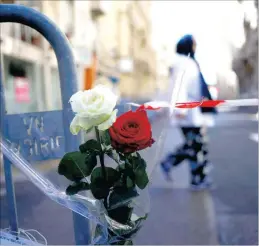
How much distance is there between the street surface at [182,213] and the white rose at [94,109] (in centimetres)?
42

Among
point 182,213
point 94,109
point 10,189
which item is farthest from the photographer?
point 182,213

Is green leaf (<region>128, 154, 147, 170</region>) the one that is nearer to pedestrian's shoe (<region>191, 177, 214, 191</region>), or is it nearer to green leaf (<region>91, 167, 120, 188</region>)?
green leaf (<region>91, 167, 120, 188</region>)

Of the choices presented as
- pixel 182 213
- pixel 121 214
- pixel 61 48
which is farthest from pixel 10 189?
pixel 182 213

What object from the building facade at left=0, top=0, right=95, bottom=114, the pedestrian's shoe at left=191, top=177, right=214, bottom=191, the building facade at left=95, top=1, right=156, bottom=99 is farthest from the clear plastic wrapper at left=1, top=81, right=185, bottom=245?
the building facade at left=95, top=1, right=156, bottom=99

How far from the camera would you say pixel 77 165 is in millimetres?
1521

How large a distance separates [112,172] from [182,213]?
2.60 meters

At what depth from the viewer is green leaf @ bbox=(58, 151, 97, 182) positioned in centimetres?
152

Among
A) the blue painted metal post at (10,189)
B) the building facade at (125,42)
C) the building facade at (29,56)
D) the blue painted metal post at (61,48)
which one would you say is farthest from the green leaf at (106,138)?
the building facade at (125,42)

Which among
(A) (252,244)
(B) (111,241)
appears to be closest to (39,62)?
(A) (252,244)

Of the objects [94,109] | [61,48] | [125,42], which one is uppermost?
[125,42]

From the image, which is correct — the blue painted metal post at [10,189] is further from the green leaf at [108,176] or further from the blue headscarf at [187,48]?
the blue headscarf at [187,48]

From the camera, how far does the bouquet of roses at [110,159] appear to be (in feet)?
4.76

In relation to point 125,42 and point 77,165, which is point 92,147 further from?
point 125,42

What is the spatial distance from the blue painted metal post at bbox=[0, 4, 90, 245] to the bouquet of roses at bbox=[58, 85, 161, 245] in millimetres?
394
